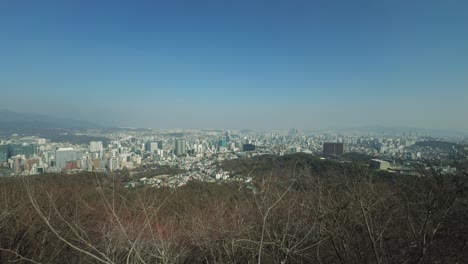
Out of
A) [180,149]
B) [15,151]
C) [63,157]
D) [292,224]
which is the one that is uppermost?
[292,224]

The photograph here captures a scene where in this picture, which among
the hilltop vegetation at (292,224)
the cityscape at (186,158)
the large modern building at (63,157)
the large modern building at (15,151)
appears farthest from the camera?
the large modern building at (63,157)

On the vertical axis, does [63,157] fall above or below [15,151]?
below

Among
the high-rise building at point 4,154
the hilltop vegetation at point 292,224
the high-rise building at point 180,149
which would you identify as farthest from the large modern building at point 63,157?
the high-rise building at point 180,149

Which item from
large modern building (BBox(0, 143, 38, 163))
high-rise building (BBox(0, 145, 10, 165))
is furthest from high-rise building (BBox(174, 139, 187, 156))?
Answer: high-rise building (BBox(0, 145, 10, 165))

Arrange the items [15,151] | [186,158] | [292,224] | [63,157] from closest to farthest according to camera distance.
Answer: [292,224] < [63,157] < [15,151] < [186,158]

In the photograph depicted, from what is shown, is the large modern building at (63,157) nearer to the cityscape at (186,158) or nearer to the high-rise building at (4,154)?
the cityscape at (186,158)

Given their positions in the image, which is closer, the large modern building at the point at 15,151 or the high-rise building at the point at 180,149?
the large modern building at the point at 15,151

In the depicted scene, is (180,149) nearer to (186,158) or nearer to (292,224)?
(186,158)

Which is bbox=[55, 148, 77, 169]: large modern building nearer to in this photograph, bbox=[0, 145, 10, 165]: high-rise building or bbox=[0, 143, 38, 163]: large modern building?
bbox=[0, 143, 38, 163]: large modern building

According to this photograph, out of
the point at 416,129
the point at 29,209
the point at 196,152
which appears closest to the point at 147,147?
the point at 196,152

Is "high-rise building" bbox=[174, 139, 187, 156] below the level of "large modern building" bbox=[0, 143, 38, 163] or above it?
below

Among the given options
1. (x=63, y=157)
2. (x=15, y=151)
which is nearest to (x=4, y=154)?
(x=15, y=151)

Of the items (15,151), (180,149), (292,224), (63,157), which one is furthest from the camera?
(180,149)
